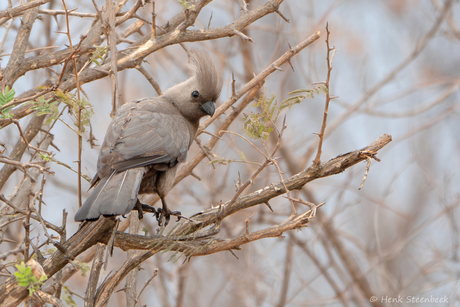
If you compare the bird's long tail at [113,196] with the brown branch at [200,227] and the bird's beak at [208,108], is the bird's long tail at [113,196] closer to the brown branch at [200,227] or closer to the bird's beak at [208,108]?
the brown branch at [200,227]

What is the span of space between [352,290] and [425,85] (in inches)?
135

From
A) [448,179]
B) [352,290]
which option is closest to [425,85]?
[448,179]

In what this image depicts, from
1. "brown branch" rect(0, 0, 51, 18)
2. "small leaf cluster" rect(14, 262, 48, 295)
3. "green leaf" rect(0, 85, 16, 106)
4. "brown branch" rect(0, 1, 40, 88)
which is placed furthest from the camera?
"brown branch" rect(0, 1, 40, 88)

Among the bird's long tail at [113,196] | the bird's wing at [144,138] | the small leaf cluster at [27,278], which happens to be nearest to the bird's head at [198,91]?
the bird's wing at [144,138]

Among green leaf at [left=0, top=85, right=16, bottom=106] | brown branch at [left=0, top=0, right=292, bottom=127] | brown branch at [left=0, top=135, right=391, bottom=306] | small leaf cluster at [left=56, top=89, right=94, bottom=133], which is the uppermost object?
brown branch at [left=0, top=0, right=292, bottom=127]

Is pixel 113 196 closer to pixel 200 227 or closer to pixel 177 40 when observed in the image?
pixel 200 227

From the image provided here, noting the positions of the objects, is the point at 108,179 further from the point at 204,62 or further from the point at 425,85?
the point at 425,85

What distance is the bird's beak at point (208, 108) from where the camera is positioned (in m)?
4.36

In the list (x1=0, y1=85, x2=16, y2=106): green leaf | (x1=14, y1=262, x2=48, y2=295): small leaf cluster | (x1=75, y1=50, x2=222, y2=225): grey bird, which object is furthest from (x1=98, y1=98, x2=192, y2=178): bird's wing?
(x1=14, y1=262, x2=48, y2=295): small leaf cluster

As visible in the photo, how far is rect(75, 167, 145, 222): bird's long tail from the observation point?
2.69m

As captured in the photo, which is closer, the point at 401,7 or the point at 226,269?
the point at 226,269

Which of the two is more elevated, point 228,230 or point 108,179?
point 228,230

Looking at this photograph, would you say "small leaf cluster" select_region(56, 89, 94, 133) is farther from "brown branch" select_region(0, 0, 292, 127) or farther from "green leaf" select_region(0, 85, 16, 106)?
"brown branch" select_region(0, 0, 292, 127)

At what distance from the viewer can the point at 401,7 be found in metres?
11.9
